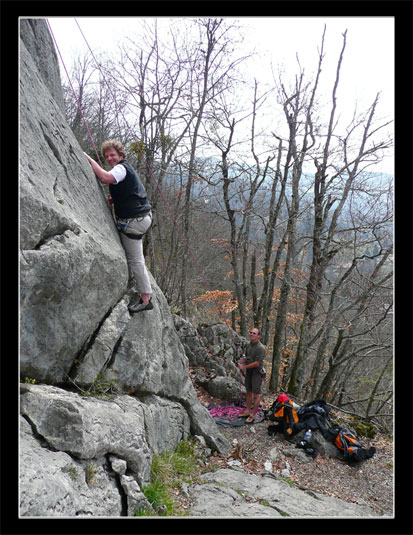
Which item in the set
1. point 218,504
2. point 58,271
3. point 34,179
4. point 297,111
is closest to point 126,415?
point 218,504

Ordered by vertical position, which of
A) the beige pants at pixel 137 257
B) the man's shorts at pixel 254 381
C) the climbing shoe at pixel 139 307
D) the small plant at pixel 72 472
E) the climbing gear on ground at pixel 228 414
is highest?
the beige pants at pixel 137 257

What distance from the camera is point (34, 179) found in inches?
146

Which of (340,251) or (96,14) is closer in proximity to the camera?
(96,14)

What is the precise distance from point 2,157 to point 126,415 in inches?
124

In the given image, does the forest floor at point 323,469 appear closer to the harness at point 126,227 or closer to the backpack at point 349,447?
the backpack at point 349,447

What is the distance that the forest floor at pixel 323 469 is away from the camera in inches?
248

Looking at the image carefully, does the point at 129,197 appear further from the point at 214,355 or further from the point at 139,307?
the point at 214,355

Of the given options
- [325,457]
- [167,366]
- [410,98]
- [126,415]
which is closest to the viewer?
[410,98]

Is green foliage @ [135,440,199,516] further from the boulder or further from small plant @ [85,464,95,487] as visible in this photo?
the boulder

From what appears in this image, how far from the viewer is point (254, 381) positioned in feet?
27.9

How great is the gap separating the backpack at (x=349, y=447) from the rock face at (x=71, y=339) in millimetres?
3790

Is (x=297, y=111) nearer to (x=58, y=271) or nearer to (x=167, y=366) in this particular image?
(x=167, y=366)

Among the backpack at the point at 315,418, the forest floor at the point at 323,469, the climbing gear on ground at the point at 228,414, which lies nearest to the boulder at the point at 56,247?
the forest floor at the point at 323,469

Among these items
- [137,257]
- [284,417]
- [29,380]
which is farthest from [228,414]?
[29,380]
